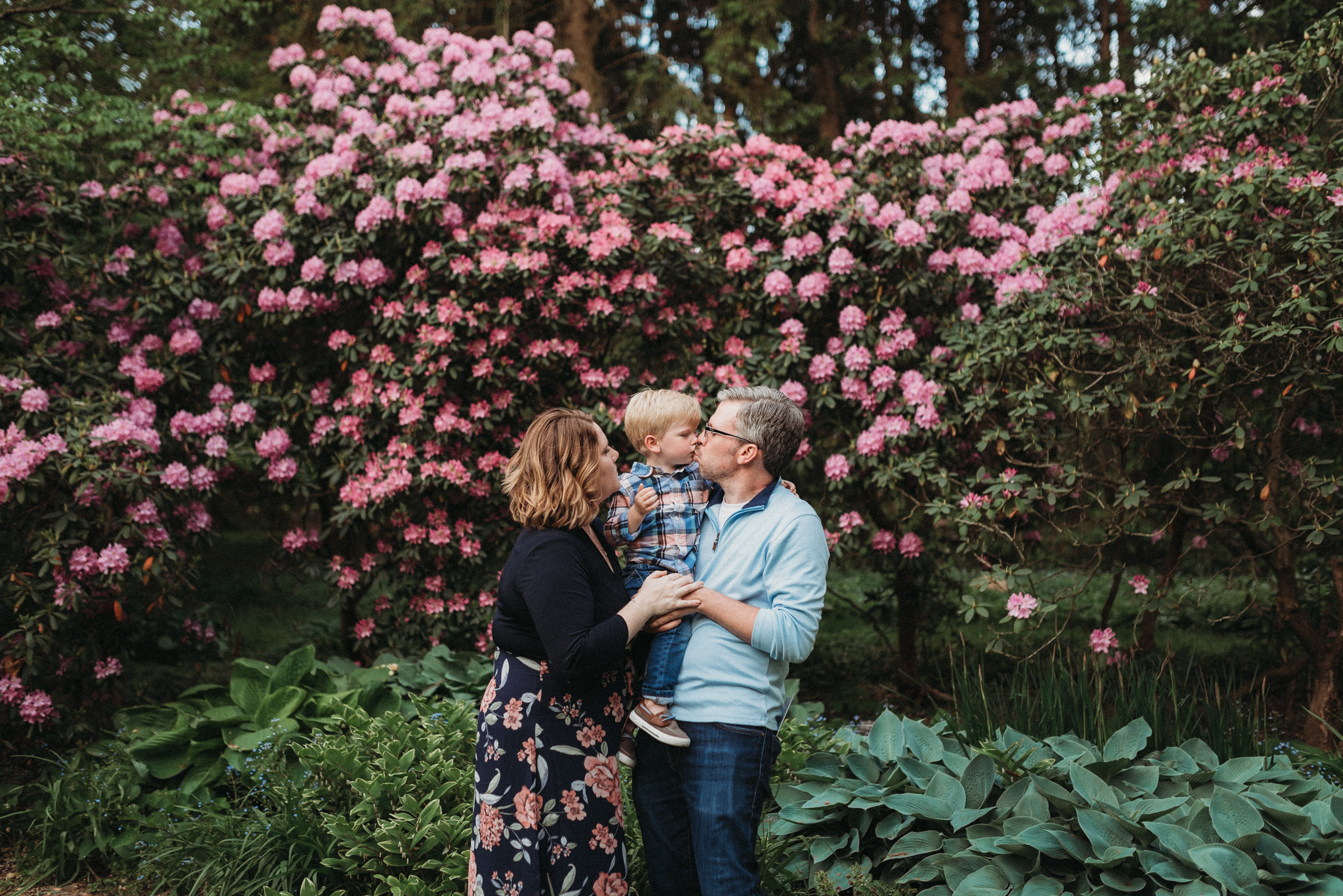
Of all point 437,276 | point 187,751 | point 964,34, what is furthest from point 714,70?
point 187,751

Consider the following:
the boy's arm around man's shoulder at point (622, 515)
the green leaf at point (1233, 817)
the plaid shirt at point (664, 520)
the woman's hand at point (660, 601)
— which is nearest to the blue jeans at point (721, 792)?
the woman's hand at point (660, 601)

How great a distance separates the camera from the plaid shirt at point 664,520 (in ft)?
7.72

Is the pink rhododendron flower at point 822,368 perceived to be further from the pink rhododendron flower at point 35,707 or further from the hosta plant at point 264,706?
the pink rhododendron flower at point 35,707

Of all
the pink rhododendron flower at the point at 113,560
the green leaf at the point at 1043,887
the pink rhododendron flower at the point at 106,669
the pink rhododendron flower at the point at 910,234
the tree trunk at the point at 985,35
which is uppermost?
the tree trunk at the point at 985,35

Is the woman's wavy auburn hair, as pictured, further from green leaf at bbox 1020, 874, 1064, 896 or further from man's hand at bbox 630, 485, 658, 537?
green leaf at bbox 1020, 874, 1064, 896

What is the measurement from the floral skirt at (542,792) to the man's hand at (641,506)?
434 mm

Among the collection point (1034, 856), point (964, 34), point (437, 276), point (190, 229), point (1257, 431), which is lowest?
point (1034, 856)

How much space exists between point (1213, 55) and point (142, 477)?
8437 millimetres

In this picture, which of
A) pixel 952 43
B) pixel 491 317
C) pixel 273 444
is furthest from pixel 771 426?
pixel 952 43

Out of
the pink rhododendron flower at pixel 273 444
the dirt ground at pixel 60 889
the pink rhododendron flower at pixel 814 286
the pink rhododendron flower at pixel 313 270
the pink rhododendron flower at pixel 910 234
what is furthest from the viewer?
the pink rhododendron flower at pixel 273 444

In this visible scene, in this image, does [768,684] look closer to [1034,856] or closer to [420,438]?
[1034,856]

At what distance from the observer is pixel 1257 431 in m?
3.96

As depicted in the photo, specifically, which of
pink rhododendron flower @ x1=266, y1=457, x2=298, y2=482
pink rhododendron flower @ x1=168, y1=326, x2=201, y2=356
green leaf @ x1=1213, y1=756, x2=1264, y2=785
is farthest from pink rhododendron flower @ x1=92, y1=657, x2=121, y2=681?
green leaf @ x1=1213, y1=756, x2=1264, y2=785

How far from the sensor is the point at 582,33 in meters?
9.32
